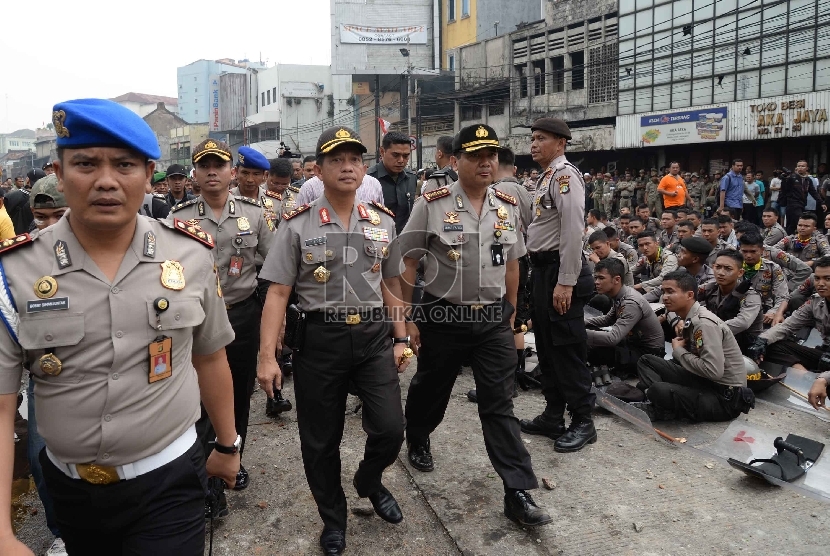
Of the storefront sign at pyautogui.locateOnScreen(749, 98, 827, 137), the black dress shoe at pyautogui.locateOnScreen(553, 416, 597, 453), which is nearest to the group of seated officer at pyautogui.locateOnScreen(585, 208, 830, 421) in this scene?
the black dress shoe at pyautogui.locateOnScreen(553, 416, 597, 453)

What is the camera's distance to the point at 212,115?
65.8 metres

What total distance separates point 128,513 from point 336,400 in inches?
56.0

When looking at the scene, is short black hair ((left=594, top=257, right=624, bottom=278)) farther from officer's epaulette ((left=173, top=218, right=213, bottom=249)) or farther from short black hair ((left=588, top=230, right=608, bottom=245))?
officer's epaulette ((left=173, top=218, right=213, bottom=249))

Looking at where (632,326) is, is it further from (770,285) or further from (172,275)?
(172,275)

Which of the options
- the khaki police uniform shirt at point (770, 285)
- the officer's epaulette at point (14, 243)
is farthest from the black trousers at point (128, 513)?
the khaki police uniform shirt at point (770, 285)

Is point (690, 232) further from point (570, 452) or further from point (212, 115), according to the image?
point (212, 115)

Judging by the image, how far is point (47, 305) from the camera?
5.31 feet

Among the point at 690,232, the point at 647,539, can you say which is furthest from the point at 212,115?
the point at 647,539

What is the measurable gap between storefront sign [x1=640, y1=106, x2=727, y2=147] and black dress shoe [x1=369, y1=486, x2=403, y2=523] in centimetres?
2115

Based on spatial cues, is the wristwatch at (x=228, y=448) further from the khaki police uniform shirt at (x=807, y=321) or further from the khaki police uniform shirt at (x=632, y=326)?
the khaki police uniform shirt at (x=807, y=321)

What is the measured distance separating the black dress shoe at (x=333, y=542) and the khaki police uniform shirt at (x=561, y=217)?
2016 millimetres

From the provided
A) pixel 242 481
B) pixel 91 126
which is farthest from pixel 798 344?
pixel 91 126

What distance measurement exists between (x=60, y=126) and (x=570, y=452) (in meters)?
3.44

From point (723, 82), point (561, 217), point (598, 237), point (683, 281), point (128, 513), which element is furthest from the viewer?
point (723, 82)
